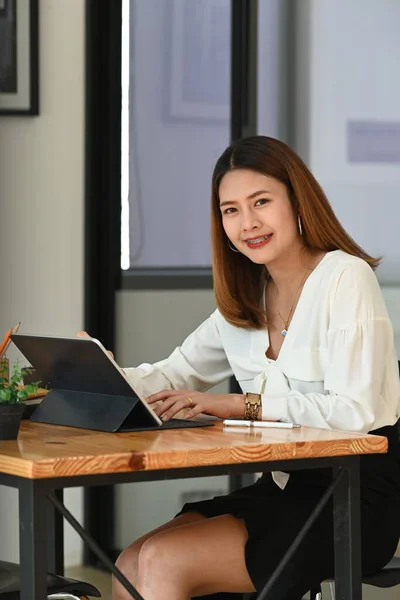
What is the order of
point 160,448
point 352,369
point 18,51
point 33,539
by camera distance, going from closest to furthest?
point 33,539
point 160,448
point 352,369
point 18,51

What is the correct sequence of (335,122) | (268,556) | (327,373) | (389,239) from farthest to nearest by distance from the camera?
1. (335,122)
2. (389,239)
3. (327,373)
4. (268,556)

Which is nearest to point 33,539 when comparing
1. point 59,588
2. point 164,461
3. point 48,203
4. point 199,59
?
point 164,461

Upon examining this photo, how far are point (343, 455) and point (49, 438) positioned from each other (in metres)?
0.46

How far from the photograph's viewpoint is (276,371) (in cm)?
218

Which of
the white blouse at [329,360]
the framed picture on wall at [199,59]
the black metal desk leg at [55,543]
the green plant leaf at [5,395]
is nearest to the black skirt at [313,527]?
the white blouse at [329,360]

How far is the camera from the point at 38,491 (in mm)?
1461

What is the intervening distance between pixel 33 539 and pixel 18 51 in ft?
8.82

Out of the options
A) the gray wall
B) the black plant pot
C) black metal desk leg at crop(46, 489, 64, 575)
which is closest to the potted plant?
the black plant pot

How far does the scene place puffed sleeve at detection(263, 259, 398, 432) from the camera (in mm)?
1935

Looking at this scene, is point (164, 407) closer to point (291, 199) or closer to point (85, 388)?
point (85, 388)

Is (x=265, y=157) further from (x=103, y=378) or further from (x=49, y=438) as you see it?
(x=49, y=438)

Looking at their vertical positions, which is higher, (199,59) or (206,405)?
(199,59)

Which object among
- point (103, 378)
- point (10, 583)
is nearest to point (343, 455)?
point (103, 378)

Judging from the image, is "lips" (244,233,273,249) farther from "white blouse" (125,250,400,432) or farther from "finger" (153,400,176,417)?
"finger" (153,400,176,417)
